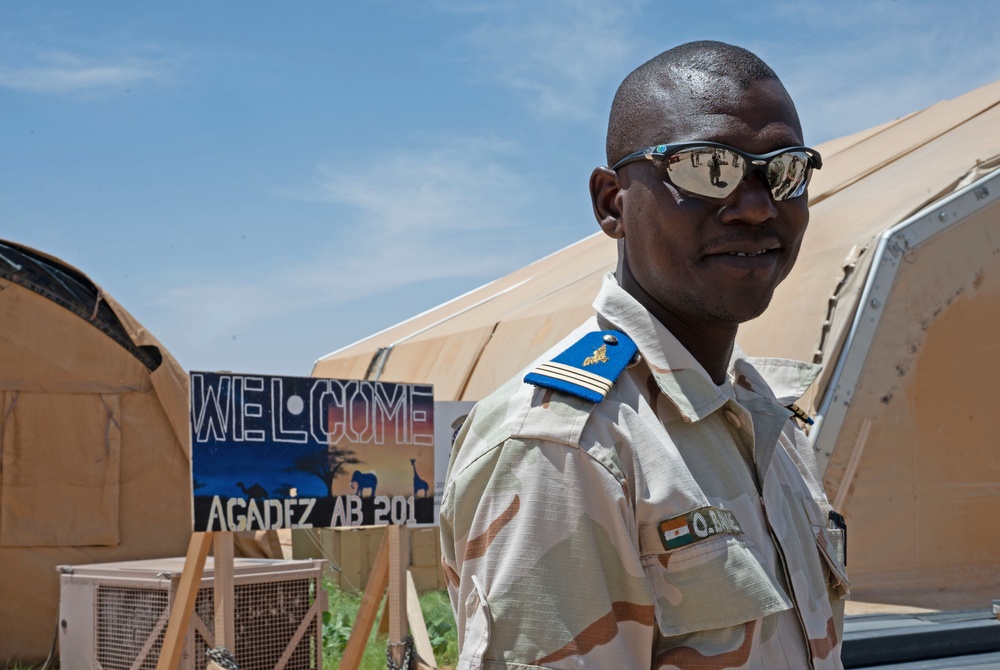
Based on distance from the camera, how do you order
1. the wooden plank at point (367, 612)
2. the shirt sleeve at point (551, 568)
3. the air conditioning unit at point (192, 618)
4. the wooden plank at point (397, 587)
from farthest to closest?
the air conditioning unit at point (192, 618), the wooden plank at point (397, 587), the wooden plank at point (367, 612), the shirt sleeve at point (551, 568)

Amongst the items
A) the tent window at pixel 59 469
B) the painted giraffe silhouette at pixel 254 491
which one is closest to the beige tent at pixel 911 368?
the painted giraffe silhouette at pixel 254 491

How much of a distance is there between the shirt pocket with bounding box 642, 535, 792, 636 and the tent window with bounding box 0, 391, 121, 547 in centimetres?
727

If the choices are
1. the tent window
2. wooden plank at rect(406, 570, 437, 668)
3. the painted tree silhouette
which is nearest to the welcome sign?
the painted tree silhouette

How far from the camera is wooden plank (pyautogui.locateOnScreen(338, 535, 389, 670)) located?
Answer: 4719 millimetres

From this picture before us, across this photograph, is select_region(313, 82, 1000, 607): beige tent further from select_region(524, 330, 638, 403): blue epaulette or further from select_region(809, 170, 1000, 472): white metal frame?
select_region(524, 330, 638, 403): blue epaulette

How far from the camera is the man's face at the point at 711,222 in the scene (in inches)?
55.5

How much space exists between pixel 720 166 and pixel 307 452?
11.8 ft

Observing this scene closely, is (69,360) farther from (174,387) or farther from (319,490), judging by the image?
(319,490)

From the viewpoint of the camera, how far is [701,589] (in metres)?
1.25

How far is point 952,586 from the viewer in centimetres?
580

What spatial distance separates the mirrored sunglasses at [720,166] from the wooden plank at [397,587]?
11.9ft

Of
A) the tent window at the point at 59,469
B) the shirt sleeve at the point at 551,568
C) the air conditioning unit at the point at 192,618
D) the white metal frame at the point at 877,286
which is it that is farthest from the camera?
the tent window at the point at 59,469

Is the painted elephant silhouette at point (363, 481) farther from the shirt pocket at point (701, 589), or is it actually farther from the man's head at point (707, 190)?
the shirt pocket at point (701, 589)

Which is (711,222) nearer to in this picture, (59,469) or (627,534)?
(627,534)
